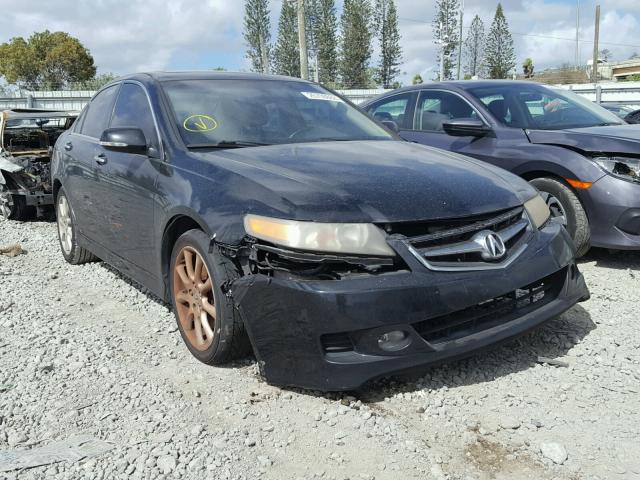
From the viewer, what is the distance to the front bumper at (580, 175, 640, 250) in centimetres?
449

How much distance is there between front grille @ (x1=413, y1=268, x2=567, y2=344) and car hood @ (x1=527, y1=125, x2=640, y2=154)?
6.45 feet

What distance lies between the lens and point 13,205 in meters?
8.31

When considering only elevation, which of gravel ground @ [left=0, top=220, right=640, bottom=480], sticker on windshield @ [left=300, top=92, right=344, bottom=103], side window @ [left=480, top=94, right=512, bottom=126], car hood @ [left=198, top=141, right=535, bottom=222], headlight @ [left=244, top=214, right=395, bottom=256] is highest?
sticker on windshield @ [left=300, top=92, right=344, bottom=103]

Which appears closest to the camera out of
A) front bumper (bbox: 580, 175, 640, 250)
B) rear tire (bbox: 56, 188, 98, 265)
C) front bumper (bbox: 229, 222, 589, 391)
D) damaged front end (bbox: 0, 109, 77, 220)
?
Result: front bumper (bbox: 229, 222, 589, 391)

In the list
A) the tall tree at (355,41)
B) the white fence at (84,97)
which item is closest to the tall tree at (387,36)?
the tall tree at (355,41)

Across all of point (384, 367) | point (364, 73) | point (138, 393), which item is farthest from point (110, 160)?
A: point (364, 73)

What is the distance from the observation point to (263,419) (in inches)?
106

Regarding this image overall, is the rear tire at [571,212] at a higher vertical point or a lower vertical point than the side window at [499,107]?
lower

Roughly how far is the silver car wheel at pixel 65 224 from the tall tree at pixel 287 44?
62773mm

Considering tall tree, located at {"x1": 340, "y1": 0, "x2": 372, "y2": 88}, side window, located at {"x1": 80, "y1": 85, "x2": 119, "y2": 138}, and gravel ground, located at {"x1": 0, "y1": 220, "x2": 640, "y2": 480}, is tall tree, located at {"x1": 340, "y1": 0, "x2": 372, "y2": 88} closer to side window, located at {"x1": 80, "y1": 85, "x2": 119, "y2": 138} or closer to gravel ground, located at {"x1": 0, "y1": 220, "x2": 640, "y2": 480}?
side window, located at {"x1": 80, "y1": 85, "x2": 119, "y2": 138}

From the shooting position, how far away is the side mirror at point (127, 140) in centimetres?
358

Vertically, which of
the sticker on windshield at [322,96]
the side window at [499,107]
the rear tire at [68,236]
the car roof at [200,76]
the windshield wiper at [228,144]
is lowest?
the rear tire at [68,236]

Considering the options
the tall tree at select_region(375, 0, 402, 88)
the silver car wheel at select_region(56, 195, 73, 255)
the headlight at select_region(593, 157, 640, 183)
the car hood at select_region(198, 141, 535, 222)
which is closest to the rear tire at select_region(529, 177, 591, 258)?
the headlight at select_region(593, 157, 640, 183)

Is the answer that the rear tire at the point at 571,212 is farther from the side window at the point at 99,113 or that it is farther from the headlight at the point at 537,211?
the side window at the point at 99,113
